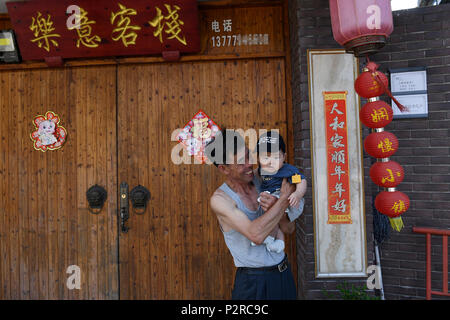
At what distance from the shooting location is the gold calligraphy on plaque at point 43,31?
128 inches

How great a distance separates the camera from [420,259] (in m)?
2.98

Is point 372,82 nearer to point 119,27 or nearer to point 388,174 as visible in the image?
point 388,174

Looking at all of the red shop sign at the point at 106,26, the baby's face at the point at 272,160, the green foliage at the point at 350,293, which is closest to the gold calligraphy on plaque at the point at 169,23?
the red shop sign at the point at 106,26

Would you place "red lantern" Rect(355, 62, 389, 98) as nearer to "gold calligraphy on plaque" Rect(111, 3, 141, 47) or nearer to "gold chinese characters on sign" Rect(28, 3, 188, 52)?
"gold chinese characters on sign" Rect(28, 3, 188, 52)

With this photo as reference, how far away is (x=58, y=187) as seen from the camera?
350 cm

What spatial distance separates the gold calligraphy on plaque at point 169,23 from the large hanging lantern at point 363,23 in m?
1.66

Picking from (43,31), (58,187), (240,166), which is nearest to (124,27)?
(43,31)

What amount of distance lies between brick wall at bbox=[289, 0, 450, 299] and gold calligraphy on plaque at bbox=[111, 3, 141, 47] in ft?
5.94

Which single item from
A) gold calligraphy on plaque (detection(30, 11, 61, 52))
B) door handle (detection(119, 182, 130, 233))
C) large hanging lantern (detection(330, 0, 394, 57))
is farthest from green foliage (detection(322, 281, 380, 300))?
gold calligraphy on plaque (detection(30, 11, 61, 52))

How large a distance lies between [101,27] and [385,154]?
127 inches

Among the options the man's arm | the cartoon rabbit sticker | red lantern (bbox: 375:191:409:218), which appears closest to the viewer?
the man's arm

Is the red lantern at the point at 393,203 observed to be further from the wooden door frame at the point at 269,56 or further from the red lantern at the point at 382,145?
the wooden door frame at the point at 269,56

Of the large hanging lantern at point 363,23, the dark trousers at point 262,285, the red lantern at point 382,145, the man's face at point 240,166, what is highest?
the large hanging lantern at point 363,23

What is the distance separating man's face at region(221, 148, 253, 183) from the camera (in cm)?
187
